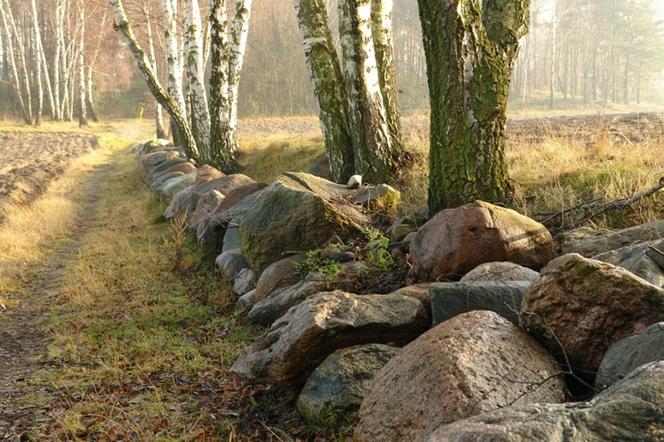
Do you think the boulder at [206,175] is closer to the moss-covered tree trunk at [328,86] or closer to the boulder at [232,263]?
the moss-covered tree trunk at [328,86]

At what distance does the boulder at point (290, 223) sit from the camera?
223 inches

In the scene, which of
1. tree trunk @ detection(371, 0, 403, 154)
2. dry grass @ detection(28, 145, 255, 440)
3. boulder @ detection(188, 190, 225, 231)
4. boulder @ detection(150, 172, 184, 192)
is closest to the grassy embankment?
dry grass @ detection(28, 145, 255, 440)

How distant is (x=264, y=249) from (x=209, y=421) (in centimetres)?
237

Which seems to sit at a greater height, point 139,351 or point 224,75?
point 224,75

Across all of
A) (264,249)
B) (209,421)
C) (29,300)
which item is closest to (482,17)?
(264,249)

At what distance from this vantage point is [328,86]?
809cm

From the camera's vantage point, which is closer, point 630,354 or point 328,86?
point 630,354

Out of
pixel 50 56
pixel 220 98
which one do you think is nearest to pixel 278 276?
pixel 220 98

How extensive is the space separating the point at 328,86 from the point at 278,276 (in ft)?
11.8

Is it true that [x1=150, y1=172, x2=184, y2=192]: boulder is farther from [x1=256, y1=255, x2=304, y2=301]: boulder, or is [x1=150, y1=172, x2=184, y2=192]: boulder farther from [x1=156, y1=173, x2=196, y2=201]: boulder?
[x1=256, y1=255, x2=304, y2=301]: boulder

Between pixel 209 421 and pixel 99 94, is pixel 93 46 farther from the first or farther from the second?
pixel 209 421

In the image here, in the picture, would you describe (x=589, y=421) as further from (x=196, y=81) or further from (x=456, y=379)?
(x=196, y=81)

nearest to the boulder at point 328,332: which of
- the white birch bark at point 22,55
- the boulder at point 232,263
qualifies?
the boulder at point 232,263

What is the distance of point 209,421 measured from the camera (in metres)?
3.74
